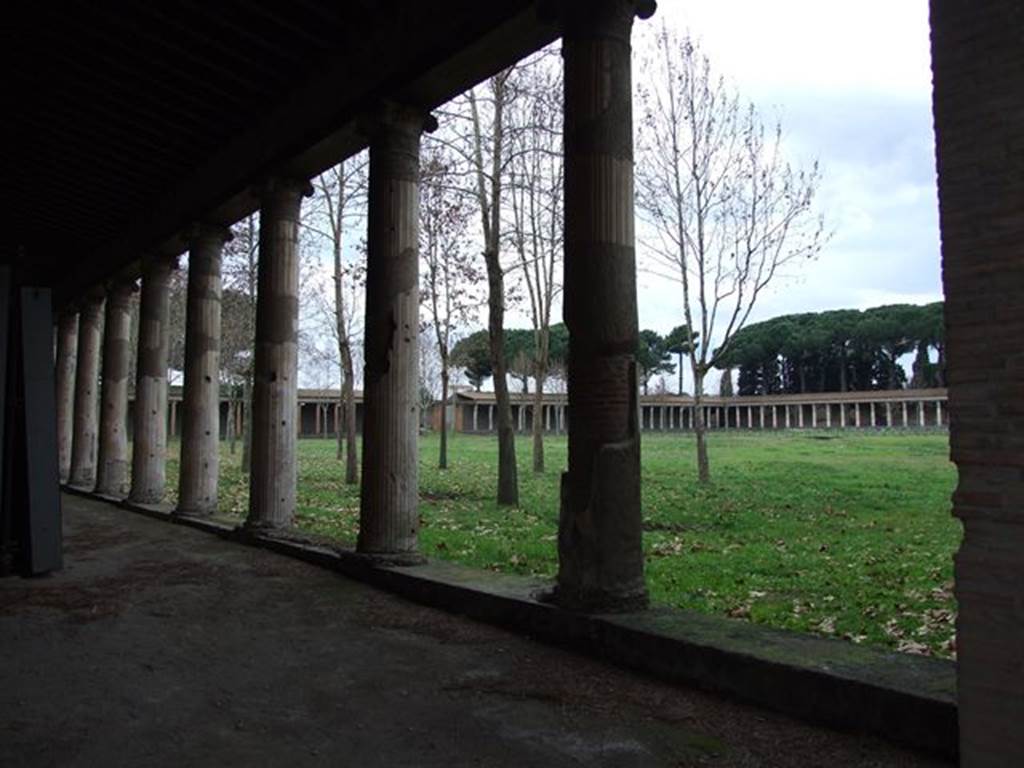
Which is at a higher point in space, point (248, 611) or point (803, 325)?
point (803, 325)

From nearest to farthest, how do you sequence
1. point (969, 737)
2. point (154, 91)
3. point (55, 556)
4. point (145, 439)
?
point (969, 737) → point (55, 556) → point (154, 91) → point (145, 439)

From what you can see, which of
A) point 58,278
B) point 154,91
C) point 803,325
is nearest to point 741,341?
point 803,325

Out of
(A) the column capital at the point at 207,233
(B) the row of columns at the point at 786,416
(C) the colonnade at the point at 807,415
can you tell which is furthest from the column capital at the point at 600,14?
(B) the row of columns at the point at 786,416

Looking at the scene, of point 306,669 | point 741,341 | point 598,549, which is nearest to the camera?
point 306,669

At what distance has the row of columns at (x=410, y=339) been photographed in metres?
4.94

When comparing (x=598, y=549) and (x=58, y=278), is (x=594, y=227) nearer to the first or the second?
(x=598, y=549)

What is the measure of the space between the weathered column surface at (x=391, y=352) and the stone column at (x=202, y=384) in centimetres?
500

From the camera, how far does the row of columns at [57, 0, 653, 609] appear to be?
4.94 metres

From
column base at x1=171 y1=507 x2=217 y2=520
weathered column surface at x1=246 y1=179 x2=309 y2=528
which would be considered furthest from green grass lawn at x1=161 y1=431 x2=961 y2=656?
column base at x1=171 y1=507 x2=217 y2=520

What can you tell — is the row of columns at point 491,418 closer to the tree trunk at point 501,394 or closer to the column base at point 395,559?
the tree trunk at point 501,394

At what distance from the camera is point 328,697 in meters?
4.01

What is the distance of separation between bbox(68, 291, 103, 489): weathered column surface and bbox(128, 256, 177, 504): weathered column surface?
13.0 feet

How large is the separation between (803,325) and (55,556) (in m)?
85.3

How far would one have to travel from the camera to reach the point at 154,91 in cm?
841
